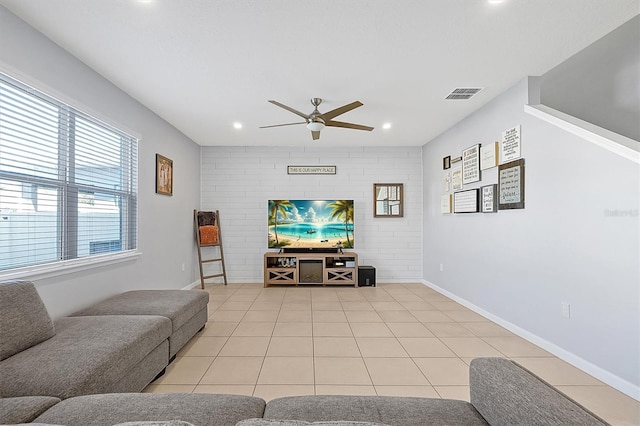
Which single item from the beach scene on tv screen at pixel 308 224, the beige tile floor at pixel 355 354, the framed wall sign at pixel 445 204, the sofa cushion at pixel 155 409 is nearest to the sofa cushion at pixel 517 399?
the sofa cushion at pixel 155 409

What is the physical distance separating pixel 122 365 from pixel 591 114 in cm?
469

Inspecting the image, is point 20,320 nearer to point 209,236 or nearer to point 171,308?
point 171,308

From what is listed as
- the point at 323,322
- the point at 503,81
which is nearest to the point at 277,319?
the point at 323,322

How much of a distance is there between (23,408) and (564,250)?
3.52 m

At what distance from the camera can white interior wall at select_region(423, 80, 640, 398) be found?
83.0 inches

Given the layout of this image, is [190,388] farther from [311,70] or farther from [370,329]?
[311,70]

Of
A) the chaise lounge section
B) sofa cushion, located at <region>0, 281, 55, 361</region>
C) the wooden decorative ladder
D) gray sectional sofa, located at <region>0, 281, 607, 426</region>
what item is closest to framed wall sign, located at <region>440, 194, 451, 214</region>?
the chaise lounge section

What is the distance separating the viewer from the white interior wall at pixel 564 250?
2.11 metres

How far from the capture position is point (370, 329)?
3268 millimetres

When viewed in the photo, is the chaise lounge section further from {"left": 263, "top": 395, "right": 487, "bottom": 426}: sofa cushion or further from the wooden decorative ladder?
the wooden decorative ladder

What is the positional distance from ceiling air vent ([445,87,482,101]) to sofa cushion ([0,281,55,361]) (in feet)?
12.9

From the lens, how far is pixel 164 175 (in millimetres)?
4230

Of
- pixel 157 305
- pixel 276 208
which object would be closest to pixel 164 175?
pixel 276 208

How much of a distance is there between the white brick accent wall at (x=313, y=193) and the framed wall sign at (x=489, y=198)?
2.11 metres
